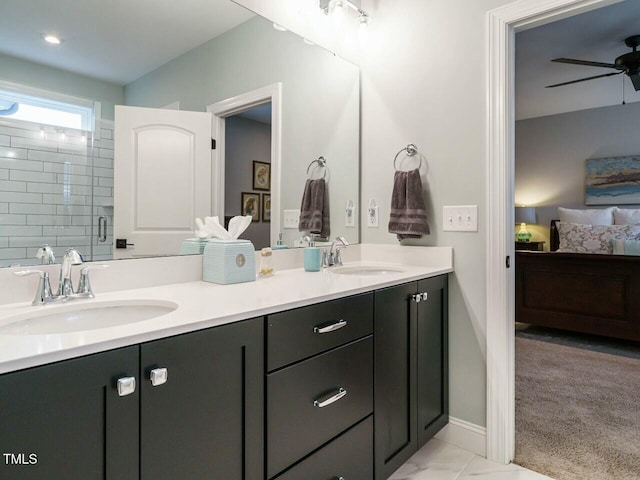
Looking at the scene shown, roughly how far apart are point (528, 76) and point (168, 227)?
4.43 metres

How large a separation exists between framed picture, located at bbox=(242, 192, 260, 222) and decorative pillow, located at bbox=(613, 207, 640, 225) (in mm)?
5242

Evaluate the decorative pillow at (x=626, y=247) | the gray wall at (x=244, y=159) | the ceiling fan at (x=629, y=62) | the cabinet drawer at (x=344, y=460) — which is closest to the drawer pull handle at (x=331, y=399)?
the cabinet drawer at (x=344, y=460)

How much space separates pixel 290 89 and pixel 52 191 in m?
1.19

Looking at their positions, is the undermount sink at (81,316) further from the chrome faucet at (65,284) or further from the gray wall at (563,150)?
the gray wall at (563,150)

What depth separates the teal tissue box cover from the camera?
1.46m

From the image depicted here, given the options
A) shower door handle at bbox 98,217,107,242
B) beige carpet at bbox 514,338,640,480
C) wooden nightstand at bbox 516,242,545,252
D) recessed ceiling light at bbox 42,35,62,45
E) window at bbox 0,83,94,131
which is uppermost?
recessed ceiling light at bbox 42,35,62,45

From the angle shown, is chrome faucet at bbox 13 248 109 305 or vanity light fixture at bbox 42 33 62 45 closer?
chrome faucet at bbox 13 248 109 305

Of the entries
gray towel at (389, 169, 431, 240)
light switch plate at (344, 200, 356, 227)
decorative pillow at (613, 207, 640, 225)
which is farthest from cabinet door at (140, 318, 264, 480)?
decorative pillow at (613, 207, 640, 225)

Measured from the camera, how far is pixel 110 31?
1.34 metres

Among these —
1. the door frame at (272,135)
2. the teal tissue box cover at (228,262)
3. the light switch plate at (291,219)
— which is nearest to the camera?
the teal tissue box cover at (228,262)

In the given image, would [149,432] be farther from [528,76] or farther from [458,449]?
[528,76]

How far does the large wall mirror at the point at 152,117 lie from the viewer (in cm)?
115

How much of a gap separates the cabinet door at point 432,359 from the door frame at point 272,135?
76 centimetres

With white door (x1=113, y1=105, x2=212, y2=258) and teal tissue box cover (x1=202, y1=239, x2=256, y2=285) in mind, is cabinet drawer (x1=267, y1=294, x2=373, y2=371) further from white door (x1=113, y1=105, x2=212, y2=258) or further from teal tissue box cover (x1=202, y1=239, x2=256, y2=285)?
white door (x1=113, y1=105, x2=212, y2=258)
